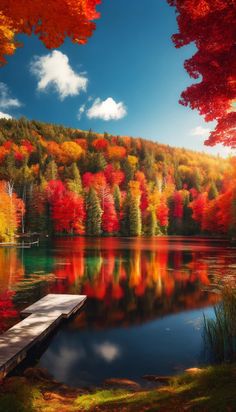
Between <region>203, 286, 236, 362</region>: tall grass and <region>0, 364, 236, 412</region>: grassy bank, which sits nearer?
<region>0, 364, 236, 412</region>: grassy bank

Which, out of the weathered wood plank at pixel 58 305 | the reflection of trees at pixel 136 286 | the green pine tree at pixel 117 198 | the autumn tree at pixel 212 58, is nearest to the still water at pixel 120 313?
the reflection of trees at pixel 136 286

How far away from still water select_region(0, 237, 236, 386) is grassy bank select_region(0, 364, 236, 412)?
5.31 feet

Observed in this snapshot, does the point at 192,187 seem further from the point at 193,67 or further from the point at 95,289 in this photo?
the point at 193,67

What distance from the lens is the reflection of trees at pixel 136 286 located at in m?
14.0

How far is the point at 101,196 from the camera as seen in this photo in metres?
78.1

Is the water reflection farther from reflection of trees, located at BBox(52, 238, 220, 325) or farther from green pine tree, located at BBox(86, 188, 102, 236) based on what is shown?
green pine tree, located at BBox(86, 188, 102, 236)

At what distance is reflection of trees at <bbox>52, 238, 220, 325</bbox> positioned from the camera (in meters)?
14.0

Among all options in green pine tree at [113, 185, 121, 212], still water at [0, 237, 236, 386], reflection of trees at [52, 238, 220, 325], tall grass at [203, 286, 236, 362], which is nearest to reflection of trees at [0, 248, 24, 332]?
still water at [0, 237, 236, 386]

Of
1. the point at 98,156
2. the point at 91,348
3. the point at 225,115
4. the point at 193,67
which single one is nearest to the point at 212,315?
the point at 91,348

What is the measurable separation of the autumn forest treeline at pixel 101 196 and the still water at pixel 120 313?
25292mm

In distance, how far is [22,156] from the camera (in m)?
99.8

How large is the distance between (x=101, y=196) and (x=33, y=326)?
67.8 meters

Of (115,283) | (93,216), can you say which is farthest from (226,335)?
(93,216)

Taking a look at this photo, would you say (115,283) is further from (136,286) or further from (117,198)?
(117,198)
